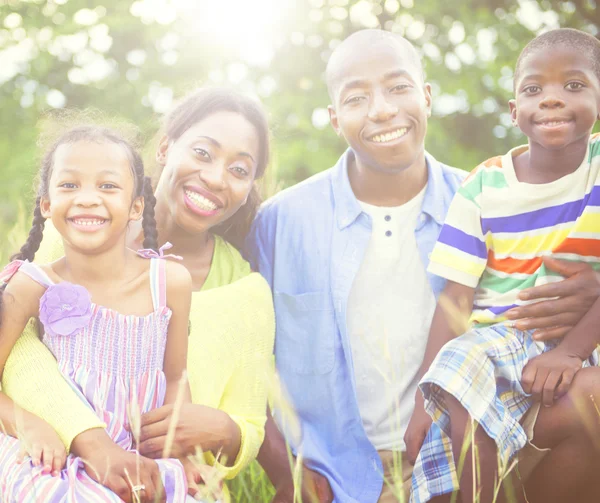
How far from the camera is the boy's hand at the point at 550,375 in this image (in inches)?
85.7

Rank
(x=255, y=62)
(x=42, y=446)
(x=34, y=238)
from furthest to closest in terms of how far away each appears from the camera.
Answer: (x=255, y=62) < (x=34, y=238) < (x=42, y=446)

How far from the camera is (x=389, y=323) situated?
8.92 feet

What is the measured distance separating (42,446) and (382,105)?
1.41 metres

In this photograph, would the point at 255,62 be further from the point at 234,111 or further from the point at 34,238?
the point at 34,238

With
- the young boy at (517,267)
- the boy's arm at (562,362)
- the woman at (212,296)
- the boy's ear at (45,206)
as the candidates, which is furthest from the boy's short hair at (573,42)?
the boy's ear at (45,206)

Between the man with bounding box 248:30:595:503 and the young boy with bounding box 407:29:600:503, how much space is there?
25 cm

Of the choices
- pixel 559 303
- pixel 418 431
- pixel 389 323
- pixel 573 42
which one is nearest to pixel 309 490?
pixel 418 431

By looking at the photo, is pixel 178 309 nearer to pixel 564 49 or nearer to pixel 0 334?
pixel 0 334

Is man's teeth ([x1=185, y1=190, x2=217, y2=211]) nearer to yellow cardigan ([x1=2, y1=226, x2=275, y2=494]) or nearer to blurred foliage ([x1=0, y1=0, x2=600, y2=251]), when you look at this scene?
yellow cardigan ([x1=2, y1=226, x2=275, y2=494])

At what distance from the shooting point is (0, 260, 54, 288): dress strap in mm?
2070

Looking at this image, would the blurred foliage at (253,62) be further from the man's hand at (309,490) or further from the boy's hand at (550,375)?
the boy's hand at (550,375)

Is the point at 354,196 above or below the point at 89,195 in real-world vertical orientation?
above

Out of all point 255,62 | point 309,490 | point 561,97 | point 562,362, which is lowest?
point 309,490

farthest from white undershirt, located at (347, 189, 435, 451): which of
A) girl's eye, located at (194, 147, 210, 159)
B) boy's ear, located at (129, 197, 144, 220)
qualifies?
boy's ear, located at (129, 197, 144, 220)
